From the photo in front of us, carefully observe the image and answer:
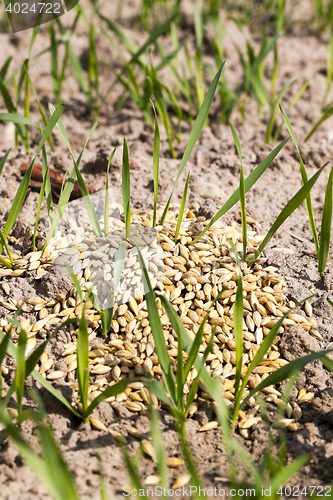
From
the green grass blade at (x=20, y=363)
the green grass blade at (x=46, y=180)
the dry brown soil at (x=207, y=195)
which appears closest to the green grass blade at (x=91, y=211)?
the green grass blade at (x=46, y=180)

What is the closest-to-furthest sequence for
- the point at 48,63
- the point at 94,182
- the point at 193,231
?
1. the point at 193,231
2. the point at 94,182
3. the point at 48,63

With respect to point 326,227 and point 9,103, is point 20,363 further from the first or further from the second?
point 9,103

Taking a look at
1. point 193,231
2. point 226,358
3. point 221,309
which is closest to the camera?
point 226,358

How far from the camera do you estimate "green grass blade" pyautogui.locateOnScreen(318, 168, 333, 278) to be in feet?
4.94

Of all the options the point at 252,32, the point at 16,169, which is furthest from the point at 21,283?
→ the point at 252,32

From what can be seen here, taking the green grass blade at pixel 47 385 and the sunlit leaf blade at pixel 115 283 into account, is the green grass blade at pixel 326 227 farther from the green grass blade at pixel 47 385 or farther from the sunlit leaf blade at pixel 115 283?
the green grass blade at pixel 47 385

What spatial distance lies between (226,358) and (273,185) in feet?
3.95

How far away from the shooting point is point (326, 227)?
1.57 meters

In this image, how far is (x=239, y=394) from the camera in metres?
1.25

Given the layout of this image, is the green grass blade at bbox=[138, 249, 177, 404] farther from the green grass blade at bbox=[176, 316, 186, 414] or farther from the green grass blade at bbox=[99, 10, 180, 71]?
the green grass blade at bbox=[99, 10, 180, 71]

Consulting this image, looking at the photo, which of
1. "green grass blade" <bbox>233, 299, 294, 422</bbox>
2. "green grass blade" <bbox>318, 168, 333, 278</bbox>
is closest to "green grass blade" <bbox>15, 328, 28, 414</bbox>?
"green grass blade" <bbox>233, 299, 294, 422</bbox>

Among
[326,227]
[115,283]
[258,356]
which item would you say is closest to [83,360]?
[115,283]

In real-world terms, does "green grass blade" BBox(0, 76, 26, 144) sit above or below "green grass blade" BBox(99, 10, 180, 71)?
below

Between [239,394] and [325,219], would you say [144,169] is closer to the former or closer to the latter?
[325,219]
